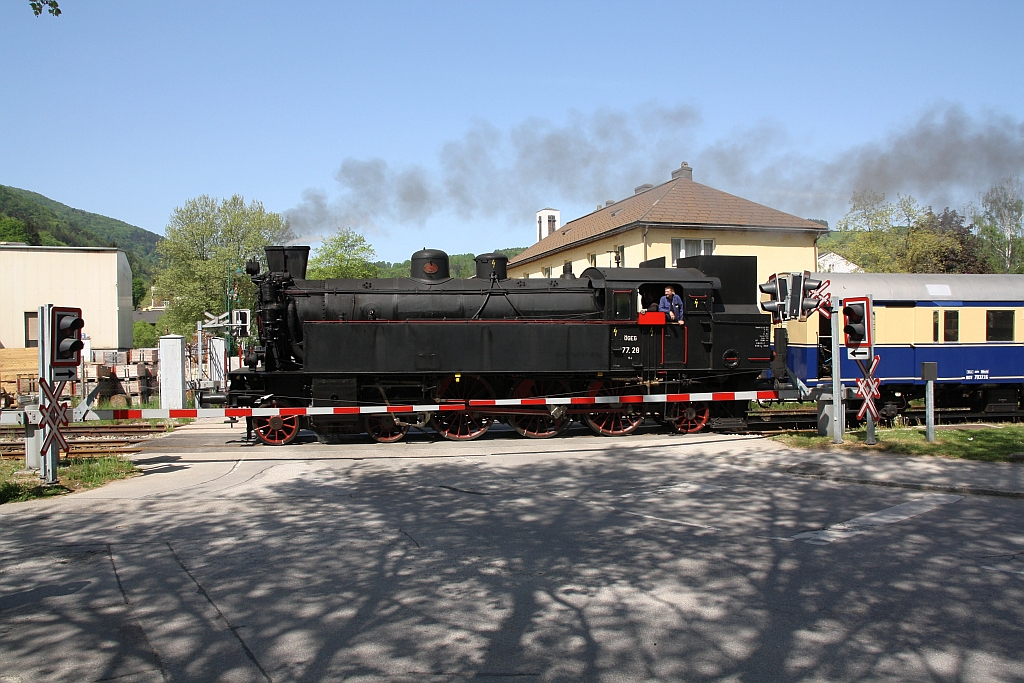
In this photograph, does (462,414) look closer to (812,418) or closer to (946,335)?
(812,418)

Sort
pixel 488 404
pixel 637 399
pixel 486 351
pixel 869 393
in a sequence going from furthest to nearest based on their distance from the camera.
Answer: pixel 637 399, pixel 486 351, pixel 488 404, pixel 869 393

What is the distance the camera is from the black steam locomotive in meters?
13.7

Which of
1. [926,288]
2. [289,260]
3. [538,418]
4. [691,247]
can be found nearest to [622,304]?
[538,418]

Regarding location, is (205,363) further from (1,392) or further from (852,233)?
(852,233)

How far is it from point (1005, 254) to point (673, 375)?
52.7 meters

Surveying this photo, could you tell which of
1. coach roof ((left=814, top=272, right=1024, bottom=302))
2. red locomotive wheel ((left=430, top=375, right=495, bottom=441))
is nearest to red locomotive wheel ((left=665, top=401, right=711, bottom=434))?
red locomotive wheel ((left=430, top=375, right=495, bottom=441))

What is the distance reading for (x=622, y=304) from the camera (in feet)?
→ 47.2

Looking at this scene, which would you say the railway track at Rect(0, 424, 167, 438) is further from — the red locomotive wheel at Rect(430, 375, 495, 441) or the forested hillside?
the forested hillside

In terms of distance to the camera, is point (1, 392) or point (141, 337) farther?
point (141, 337)

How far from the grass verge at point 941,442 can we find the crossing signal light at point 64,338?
37.9 feet

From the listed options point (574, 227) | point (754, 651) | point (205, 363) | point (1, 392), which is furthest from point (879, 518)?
point (574, 227)

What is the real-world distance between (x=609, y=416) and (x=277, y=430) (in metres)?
6.38

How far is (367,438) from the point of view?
14.7m

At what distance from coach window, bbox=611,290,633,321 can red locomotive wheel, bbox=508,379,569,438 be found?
67.9 inches
